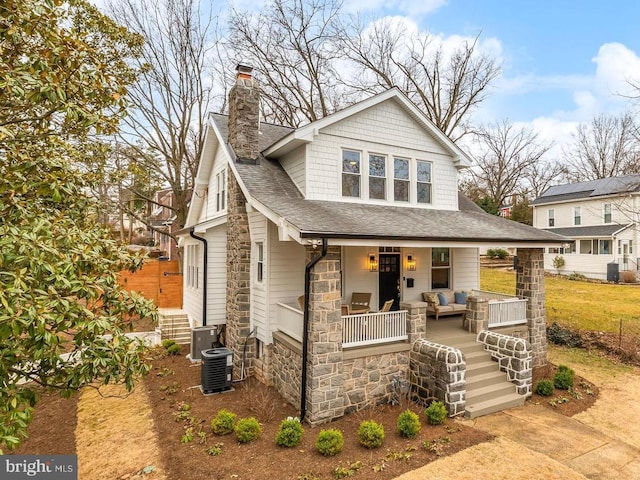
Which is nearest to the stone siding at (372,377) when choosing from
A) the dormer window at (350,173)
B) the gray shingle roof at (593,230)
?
the dormer window at (350,173)

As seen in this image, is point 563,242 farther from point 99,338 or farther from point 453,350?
point 99,338

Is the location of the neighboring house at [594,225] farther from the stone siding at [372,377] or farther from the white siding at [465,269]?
the stone siding at [372,377]

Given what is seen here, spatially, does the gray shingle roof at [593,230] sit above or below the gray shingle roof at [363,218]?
above

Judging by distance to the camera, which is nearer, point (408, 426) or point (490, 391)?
point (408, 426)

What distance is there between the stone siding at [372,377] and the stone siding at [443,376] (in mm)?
432

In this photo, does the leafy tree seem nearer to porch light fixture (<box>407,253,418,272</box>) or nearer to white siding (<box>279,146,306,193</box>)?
white siding (<box>279,146,306,193</box>)

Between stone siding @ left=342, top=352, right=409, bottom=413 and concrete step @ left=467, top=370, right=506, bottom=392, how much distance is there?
146 cm

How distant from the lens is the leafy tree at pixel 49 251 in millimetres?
3121

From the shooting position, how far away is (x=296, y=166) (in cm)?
988

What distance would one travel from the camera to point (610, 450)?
20.4ft

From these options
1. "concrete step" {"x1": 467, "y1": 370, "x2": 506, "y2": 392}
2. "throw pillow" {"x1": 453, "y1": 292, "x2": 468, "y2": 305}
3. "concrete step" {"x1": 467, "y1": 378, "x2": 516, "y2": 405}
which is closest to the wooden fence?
"throw pillow" {"x1": 453, "y1": 292, "x2": 468, "y2": 305}

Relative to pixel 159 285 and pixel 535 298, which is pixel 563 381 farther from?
pixel 159 285

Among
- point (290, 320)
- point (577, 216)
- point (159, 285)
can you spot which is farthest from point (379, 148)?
point (577, 216)

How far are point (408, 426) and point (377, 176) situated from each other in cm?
665
